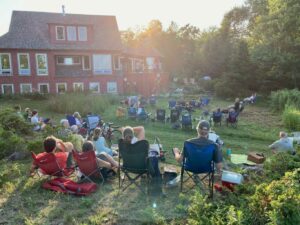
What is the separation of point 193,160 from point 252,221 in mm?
1617

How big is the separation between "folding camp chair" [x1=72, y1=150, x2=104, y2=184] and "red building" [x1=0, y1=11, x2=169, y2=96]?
18.0 meters

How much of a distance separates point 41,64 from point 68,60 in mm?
2465

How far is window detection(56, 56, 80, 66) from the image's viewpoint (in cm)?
2514

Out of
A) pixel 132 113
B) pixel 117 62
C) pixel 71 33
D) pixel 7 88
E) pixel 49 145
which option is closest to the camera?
pixel 49 145

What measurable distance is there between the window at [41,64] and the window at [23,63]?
707 mm

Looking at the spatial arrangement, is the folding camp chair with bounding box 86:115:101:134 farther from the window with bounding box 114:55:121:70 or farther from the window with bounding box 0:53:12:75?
the window with bounding box 114:55:121:70

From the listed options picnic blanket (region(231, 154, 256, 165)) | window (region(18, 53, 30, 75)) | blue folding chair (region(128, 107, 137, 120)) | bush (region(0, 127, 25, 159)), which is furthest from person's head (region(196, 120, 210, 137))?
window (region(18, 53, 30, 75))

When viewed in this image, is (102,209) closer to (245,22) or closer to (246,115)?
(246,115)

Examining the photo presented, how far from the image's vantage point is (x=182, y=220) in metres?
3.71

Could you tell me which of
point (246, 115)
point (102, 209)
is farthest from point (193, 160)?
point (246, 115)

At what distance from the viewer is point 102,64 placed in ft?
84.9

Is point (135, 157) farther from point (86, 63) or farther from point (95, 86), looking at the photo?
point (86, 63)

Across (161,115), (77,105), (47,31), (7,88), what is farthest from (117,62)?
(161,115)

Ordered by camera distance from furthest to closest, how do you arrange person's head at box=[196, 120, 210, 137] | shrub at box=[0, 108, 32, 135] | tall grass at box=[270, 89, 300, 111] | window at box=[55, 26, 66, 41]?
window at box=[55, 26, 66, 41] < tall grass at box=[270, 89, 300, 111] < shrub at box=[0, 108, 32, 135] < person's head at box=[196, 120, 210, 137]
